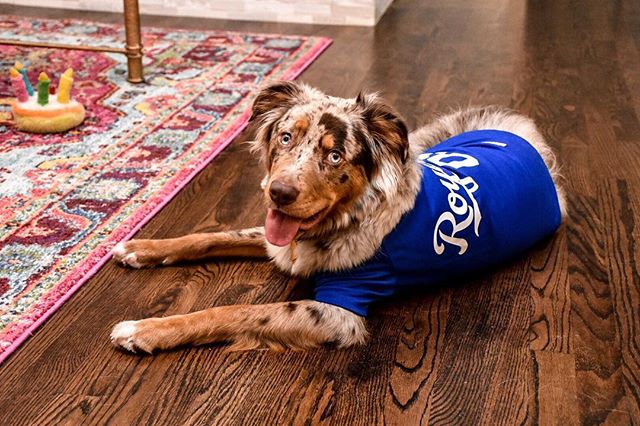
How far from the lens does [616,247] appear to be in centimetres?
261

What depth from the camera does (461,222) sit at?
7.25 ft

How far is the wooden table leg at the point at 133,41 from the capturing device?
4043 mm

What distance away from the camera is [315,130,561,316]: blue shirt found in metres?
2.12

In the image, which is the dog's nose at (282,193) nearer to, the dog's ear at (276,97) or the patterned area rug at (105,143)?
the dog's ear at (276,97)

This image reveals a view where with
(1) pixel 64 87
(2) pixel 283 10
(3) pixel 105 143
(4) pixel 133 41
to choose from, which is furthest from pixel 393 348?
(2) pixel 283 10

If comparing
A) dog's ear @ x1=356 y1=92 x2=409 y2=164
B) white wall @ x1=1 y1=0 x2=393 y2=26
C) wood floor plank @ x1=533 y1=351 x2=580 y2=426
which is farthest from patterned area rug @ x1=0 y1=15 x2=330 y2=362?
wood floor plank @ x1=533 y1=351 x2=580 y2=426

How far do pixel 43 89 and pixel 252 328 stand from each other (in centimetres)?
186

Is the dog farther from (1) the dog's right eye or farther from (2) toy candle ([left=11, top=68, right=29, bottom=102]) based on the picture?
(2) toy candle ([left=11, top=68, right=29, bottom=102])

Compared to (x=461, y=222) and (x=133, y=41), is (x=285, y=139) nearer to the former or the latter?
(x=461, y=222)

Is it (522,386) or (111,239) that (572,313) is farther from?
(111,239)

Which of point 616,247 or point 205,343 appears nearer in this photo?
point 205,343

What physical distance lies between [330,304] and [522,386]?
20.3 inches

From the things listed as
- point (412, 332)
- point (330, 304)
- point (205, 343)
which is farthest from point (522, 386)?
point (205, 343)

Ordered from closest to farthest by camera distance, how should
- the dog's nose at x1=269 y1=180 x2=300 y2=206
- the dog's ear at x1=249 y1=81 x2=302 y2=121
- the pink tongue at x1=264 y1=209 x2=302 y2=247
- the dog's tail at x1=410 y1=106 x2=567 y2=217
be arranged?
the dog's nose at x1=269 y1=180 x2=300 y2=206
the pink tongue at x1=264 y1=209 x2=302 y2=247
the dog's ear at x1=249 y1=81 x2=302 y2=121
the dog's tail at x1=410 y1=106 x2=567 y2=217
